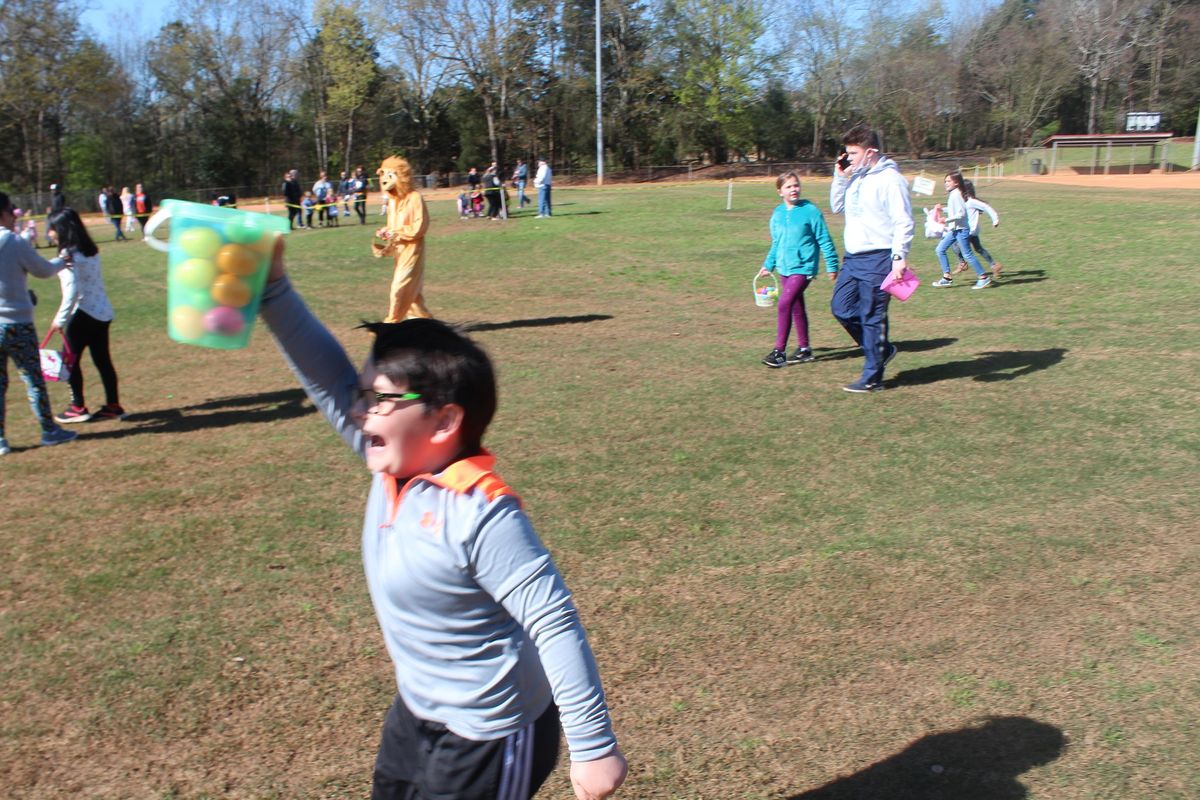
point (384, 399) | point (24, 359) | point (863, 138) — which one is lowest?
point (24, 359)

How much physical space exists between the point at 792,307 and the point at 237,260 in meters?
7.81

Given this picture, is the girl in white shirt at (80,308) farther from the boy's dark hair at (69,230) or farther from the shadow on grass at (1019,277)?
the shadow on grass at (1019,277)

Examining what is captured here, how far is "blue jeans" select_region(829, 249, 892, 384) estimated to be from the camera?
802cm

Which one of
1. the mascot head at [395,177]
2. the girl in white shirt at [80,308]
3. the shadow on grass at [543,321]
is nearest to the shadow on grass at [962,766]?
the girl in white shirt at [80,308]

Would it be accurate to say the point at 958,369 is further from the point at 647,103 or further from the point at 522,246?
the point at 647,103

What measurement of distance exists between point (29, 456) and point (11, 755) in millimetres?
4624

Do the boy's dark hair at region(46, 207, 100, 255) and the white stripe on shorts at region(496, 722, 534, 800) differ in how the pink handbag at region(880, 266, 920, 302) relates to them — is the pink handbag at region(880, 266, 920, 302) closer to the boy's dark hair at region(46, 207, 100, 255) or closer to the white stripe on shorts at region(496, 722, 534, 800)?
the white stripe on shorts at region(496, 722, 534, 800)

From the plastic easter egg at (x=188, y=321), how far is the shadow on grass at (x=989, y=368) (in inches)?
300

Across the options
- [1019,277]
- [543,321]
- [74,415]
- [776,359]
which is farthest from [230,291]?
[1019,277]

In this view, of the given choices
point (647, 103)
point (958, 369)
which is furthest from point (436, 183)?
point (958, 369)

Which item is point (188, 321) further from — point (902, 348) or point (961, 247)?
point (961, 247)

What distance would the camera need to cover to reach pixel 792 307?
9.34m

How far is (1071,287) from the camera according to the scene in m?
13.5

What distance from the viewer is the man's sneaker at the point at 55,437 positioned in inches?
306
